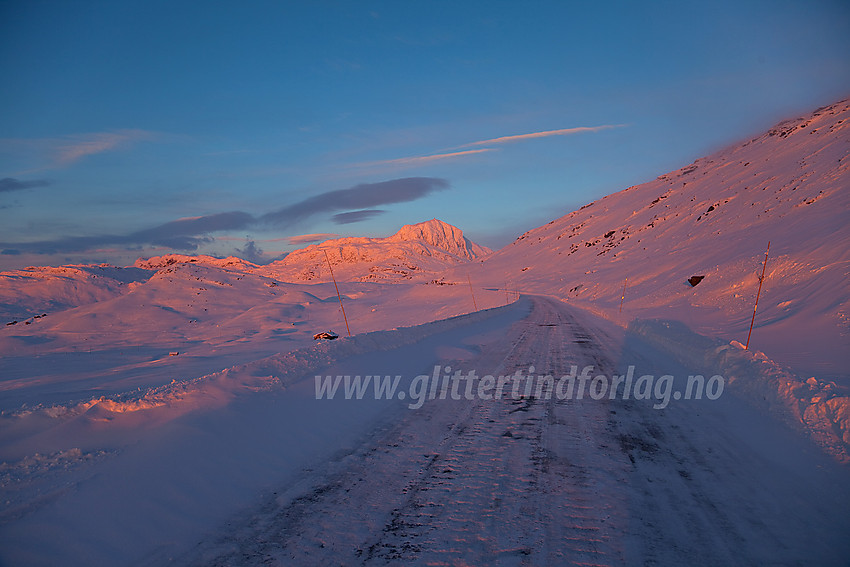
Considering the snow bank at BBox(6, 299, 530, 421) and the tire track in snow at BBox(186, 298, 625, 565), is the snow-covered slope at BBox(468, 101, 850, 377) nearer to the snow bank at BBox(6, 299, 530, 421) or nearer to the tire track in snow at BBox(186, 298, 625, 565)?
the tire track in snow at BBox(186, 298, 625, 565)

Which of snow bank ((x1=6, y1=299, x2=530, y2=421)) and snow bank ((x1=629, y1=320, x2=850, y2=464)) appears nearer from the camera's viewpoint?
snow bank ((x1=629, y1=320, x2=850, y2=464))

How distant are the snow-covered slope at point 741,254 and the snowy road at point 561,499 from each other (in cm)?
796

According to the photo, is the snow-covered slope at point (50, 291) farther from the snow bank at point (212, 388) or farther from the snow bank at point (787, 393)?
the snow bank at point (787, 393)

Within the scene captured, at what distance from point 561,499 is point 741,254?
1811 inches

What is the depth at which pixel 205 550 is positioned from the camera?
3.95 meters

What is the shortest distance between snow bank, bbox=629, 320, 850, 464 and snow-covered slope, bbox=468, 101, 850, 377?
2375 millimetres

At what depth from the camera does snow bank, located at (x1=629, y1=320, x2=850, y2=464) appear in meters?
6.28

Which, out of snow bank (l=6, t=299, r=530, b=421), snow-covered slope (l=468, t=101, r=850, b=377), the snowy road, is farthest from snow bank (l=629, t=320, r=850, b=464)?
snow bank (l=6, t=299, r=530, b=421)

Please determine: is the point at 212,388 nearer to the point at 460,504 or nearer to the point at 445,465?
the point at 445,465

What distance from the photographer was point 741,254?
3953 centimetres

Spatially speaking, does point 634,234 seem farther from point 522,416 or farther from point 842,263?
point 522,416

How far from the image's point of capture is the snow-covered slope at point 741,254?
739 inches

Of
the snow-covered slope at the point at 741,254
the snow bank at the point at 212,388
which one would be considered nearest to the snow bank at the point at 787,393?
the snow-covered slope at the point at 741,254

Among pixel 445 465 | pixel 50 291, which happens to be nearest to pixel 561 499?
pixel 445 465
